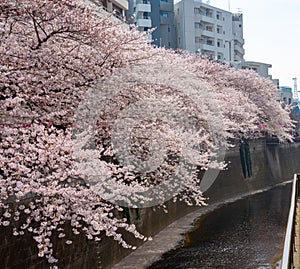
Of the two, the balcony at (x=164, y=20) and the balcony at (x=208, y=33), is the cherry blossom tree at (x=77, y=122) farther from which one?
the balcony at (x=208, y=33)

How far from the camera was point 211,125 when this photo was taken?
20406 mm

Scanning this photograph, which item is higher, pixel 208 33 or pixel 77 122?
pixel 208 33

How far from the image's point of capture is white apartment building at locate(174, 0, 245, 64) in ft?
158

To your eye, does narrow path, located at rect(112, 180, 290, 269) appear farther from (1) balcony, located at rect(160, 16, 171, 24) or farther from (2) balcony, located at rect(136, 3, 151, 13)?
(1) balcony, located at rect(160, 16, 171, 24)

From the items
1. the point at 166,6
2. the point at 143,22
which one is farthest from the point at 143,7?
the point at 166,6

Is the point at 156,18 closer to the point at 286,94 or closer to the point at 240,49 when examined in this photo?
the point at 240,49

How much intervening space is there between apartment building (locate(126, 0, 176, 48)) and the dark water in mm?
25885

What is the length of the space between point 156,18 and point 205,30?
7069 mm

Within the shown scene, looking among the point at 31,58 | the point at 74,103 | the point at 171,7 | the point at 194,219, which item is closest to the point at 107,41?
the point at 74,103

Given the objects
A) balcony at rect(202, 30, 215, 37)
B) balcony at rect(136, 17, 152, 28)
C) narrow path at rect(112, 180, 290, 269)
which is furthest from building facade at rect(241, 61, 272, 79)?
narrow path at rect(112, 180, 290, 269)

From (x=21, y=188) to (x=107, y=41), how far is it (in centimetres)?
515

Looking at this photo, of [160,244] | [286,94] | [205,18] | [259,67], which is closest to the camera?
[160,244]

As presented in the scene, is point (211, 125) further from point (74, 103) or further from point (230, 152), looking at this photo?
point (74, 103)

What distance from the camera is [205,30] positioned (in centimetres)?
5072
